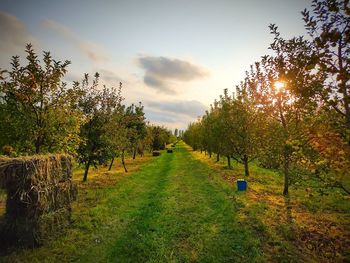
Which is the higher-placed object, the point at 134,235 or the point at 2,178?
the point at 2,178

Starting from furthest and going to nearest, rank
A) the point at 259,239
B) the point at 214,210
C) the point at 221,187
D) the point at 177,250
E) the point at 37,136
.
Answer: the point at 221,187
the point at 214,210
the point at 37,136
the point at 259,239
the point at 177,250

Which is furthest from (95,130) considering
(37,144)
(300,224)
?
(300,224)

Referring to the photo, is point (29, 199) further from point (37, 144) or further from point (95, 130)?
point (95, 130)

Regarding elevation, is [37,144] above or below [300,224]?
above

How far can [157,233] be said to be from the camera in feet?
31.0

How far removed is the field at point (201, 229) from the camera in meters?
7.71

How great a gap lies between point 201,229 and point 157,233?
6.41 feet

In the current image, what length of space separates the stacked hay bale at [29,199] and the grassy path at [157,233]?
69 cm

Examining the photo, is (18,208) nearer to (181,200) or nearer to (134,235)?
(134,235)

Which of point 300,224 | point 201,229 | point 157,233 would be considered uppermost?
point 300,224

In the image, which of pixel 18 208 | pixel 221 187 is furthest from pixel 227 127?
pixel 18 208

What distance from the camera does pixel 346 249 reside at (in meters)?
7.96

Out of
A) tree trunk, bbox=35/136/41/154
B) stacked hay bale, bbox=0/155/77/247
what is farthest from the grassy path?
tree trunk, bbox=35/136/41/154

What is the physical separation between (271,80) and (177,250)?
1182 cm
